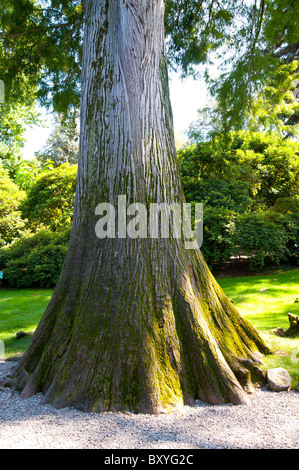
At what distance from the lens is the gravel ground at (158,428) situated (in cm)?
224

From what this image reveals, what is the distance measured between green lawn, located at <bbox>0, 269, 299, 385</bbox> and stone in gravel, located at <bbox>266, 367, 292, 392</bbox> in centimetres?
13

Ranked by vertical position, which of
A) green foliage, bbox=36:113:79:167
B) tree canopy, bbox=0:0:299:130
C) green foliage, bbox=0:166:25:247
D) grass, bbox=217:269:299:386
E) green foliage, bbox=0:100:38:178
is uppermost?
green foliage, bbox=36:113:79:167

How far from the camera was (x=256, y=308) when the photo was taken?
258 inches

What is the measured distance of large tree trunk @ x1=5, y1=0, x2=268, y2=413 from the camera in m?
2.88

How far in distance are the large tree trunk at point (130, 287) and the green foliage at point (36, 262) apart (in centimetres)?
609

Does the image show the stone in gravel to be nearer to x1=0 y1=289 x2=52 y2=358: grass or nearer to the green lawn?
the green lawn

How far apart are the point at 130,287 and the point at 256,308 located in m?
4.27

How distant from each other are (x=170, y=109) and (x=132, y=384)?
9.47ft

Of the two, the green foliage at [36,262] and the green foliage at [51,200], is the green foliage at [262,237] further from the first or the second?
the green foliage at [51,200]

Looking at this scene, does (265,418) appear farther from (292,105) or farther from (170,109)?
(292,105)

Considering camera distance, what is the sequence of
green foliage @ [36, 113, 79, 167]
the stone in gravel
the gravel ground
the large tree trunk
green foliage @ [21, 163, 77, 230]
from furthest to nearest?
green foliage @ [36, 113, 79, 167] → green foliage @ [21, 163, 77, 230] → the stone in gravel → the large tree trunk → the gravel ground

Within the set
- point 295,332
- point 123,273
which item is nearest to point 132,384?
point 123,273

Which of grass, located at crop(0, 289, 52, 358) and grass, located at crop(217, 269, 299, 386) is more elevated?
grass, located at crop(217, 269, 299, 386)

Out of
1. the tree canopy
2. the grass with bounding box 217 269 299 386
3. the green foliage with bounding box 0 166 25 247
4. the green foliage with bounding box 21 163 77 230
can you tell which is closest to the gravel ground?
the grass with bounding box 217 269 299 386
